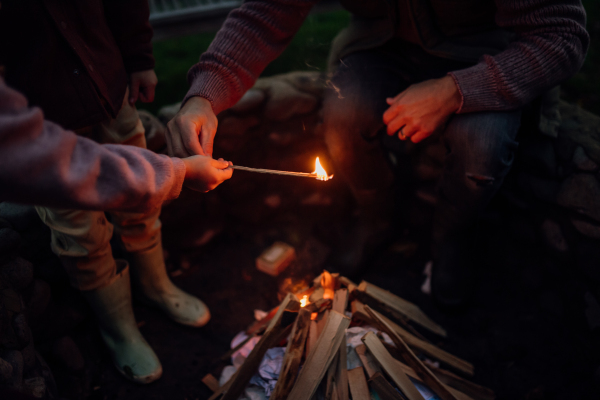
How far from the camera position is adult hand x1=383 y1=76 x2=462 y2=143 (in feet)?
4.84

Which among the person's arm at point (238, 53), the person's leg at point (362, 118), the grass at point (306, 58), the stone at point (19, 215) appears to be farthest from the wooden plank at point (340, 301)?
the grass at point (306, 58)

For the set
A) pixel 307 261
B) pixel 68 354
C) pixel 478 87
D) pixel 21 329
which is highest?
pixel 478 87

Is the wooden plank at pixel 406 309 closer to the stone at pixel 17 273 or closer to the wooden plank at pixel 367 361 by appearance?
the wooden plank at pixel 367 361

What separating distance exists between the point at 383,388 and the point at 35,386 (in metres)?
1.26

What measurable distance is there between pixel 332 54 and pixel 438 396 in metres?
1.82

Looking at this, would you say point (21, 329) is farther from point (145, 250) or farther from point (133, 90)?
point (133, 90)

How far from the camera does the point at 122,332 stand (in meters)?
1.74

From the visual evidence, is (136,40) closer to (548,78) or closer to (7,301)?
(7,301)

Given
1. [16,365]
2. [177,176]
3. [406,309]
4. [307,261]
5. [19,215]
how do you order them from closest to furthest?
1. [177,176]
2. [16,365]
3. [19,215]
4. [406,309]
5. [307,261]

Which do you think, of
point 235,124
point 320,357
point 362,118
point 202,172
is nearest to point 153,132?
point 235,124

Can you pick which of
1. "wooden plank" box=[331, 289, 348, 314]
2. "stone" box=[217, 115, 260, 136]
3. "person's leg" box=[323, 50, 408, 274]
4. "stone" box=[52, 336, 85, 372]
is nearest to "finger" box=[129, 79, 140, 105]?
"stone" box=[217, 115, 260, 136]

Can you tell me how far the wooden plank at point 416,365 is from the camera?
140 centimetres

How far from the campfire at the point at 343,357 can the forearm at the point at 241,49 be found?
0.97 metres

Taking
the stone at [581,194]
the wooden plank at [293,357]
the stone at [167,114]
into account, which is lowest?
the wooden plank at [293,357]
